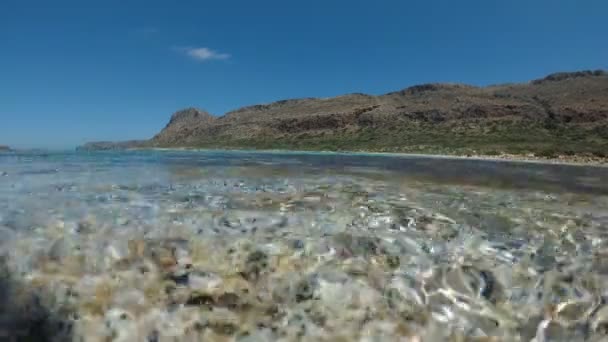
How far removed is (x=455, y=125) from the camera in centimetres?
8400

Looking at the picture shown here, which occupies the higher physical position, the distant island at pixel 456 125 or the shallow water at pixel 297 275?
the distant island at pixel 456 125

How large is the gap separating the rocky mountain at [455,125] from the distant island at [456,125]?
13 centimetres

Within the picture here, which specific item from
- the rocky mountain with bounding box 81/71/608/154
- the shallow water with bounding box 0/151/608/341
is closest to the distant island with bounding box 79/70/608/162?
the rocky mountain with bounding box 81/71/608/154

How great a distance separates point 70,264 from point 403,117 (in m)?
101

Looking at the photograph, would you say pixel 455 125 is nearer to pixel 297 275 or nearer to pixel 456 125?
pixel 456 125

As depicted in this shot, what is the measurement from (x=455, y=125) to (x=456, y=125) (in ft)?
0.78

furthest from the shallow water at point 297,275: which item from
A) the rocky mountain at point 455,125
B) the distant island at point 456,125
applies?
the rocky mountain at point 455,125

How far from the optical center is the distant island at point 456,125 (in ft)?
198

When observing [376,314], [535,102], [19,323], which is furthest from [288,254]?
[535,102]

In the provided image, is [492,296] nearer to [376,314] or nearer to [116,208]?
[376,314]

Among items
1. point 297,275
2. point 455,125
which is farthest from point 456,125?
point 297,275

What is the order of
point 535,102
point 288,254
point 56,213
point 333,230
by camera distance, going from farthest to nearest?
point 535,102, point 56,213, point 333,230, point 288,254

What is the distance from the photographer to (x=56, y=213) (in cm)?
622

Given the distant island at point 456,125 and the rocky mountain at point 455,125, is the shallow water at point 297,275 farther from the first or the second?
the rocky mountain at point 455,125
